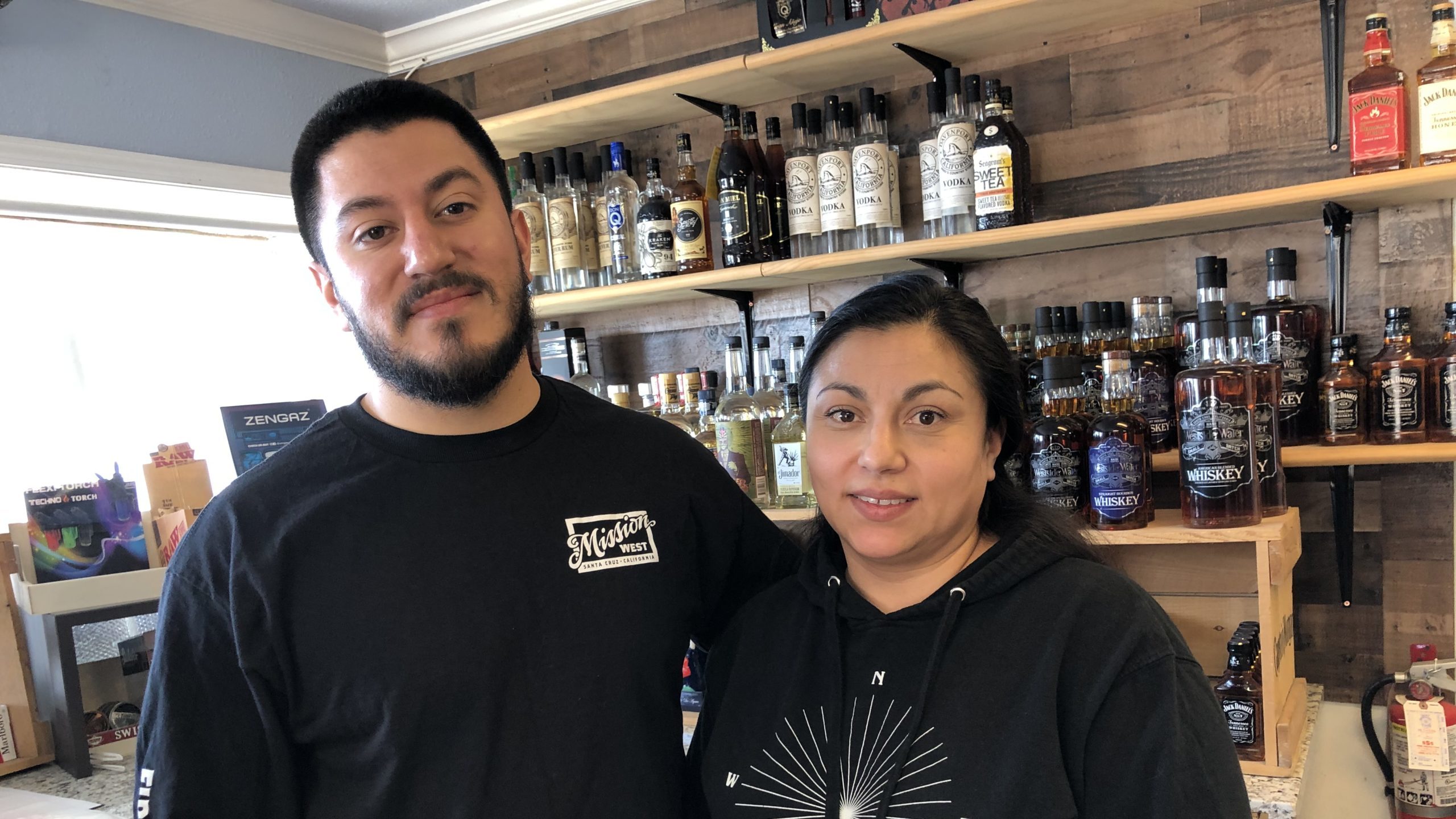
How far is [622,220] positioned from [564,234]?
150mm

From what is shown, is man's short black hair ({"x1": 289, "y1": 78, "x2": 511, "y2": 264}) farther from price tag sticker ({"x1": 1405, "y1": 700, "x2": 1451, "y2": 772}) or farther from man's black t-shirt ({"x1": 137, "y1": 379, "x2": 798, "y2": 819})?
price tag sticker ({"x1": 1405, "y1": 700, "x2": 1451, "y2": 772})

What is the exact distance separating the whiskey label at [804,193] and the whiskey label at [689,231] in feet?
0.75

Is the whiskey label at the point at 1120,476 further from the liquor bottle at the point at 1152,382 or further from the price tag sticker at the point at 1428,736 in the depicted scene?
the price tag sticker at the point at 1428,736

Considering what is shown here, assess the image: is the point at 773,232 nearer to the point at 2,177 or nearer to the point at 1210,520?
the point at 1210,520

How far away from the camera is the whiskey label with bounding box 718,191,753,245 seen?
2055mm

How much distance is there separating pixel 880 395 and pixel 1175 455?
932 mm

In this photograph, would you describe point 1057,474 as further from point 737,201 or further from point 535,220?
point 535,220

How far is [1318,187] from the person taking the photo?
4.84 feet

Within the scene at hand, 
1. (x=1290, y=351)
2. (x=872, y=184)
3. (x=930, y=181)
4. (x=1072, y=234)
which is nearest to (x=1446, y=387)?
(x=1290, y=351)

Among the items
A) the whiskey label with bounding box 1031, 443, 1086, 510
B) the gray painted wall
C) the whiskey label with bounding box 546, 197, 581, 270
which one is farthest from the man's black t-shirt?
the gray painted wall

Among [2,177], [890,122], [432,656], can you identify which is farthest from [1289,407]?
[2,177]

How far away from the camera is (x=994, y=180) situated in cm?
173

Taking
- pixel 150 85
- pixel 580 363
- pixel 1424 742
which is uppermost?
pixel 150 85

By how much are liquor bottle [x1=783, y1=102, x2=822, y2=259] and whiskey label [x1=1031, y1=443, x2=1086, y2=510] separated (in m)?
0.65
